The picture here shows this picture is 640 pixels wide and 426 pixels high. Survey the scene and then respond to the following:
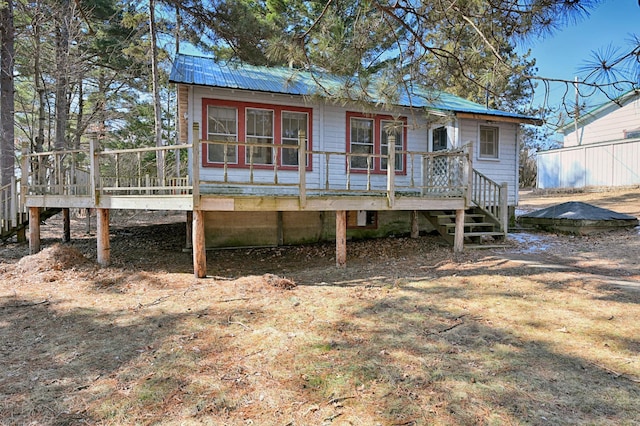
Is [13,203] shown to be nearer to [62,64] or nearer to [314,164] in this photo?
[62,64]

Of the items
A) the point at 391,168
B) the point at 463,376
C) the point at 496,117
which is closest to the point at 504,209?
the point at 496,117

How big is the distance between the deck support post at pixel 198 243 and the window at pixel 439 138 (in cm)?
768

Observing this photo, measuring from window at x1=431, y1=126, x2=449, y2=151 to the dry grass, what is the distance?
4.88 meters

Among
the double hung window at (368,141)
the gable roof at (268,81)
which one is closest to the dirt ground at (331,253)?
the double hung window at (368,141)

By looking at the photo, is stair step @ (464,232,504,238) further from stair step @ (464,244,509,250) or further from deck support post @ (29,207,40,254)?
deck support post @ (29,207,40,254)

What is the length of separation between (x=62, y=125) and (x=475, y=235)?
49.8ft

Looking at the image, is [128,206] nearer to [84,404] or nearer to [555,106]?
[84,404]

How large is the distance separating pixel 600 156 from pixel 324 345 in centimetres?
1964

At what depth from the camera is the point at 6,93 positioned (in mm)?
12031

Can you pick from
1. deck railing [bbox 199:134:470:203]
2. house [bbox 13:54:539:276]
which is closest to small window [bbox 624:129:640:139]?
house [bbox 13:54:539:276]

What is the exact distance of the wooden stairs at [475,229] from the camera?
8969 mm

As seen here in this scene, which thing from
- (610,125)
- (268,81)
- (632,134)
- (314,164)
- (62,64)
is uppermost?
(62,64)

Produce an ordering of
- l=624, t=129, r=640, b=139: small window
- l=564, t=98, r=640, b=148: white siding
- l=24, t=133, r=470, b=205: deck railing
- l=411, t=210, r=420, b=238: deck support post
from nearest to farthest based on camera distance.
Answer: l=24, t=133, r=470, b=205: deck railing
l=411, t=210, r=420, b=238: deck support post
l=624, t=129, r=640, b=139: small window
l=564, t=98, r=640, b=148: white siding

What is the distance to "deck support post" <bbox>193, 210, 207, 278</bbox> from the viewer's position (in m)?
6.39
